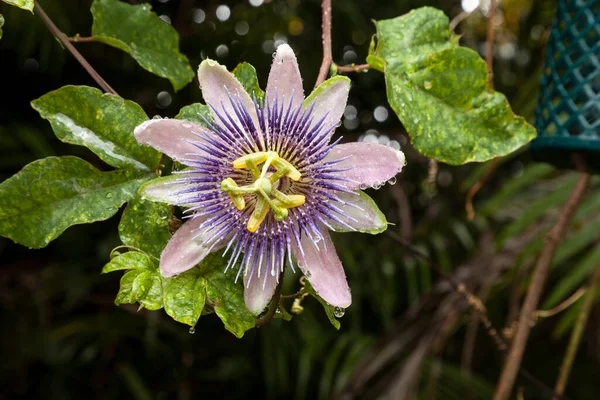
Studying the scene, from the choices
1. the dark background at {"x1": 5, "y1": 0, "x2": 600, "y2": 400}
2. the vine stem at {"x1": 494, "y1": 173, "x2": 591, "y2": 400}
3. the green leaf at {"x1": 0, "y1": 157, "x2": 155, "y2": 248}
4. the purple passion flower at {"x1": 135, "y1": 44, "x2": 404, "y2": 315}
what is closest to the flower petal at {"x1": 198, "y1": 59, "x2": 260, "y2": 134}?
the purple passion flower at {"x1": 135, "y1": 44, "x2": 404, "y2": 315}

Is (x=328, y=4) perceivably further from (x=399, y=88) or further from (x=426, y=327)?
(x=426, y=327)

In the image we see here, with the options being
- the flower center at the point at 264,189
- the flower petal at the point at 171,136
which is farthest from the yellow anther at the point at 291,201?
the flower petal at the point at 171,136

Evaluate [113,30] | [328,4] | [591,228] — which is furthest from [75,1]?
[591,228]

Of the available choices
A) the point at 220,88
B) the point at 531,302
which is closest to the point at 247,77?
the point at 220,88

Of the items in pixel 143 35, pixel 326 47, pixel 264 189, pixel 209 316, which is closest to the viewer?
pixel 264 189

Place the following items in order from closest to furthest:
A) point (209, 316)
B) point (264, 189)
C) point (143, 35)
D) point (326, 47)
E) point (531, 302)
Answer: point (264, 189)
point (326, 47)
point (143, 35)
point (531, 302)
point (209, 316)

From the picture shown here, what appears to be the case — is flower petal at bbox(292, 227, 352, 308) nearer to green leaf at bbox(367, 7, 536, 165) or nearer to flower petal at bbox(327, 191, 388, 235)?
flower petal at bbox(327, 191, 388, 235)

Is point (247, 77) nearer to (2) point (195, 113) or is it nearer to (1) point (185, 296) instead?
(2) point (195, 113)

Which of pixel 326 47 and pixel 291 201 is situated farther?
pixel 326 47
